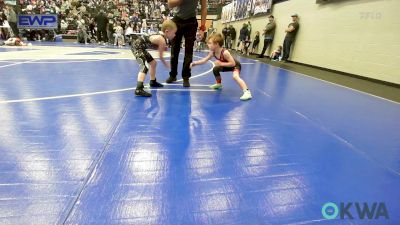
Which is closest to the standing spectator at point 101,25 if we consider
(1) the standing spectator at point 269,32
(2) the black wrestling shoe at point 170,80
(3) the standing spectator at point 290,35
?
(1) the standing spectator at point 269,32

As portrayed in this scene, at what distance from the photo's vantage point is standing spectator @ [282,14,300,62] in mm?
8977

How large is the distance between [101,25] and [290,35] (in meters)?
10.6

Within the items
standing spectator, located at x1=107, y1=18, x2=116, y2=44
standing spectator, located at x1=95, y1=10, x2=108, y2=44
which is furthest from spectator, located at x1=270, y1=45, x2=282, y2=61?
standing spectator, located at x1=107, y1=18, x2=116, y2=44

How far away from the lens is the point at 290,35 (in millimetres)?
9141

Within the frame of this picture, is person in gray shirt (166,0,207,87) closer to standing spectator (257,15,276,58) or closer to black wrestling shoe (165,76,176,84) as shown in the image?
black wrestling shoe (165,76,176,84)

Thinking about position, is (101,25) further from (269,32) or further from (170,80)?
(170,80)

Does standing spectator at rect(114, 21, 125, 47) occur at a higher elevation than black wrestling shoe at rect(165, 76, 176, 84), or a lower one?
higher

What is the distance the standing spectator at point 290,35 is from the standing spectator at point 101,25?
10102mm

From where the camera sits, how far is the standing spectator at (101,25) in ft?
49.1

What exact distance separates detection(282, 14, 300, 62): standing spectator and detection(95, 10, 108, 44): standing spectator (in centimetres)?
1010

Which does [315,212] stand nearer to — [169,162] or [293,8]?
[169,162]

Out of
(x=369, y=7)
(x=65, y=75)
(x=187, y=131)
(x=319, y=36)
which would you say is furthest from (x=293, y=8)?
(x=187, y=131)

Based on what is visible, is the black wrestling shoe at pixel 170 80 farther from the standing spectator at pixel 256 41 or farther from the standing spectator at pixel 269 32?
the standing spectator at pixel 256 41

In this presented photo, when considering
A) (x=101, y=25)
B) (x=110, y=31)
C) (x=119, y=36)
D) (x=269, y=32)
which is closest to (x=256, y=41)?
(x=269, y=32)
